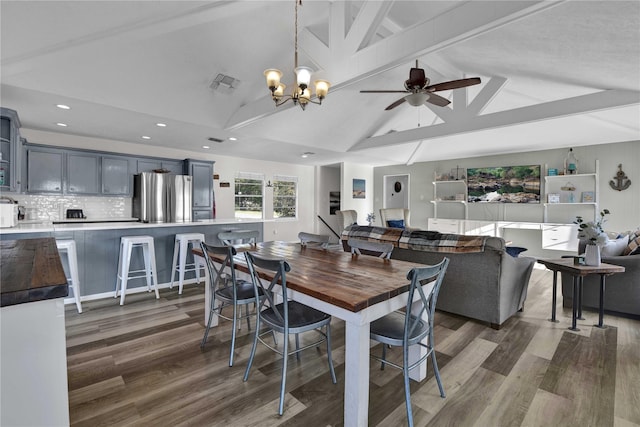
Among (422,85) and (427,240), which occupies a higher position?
(422,85)

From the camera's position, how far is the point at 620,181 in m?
5.59

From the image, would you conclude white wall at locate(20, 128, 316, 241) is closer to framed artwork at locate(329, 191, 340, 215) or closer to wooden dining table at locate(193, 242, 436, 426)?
framed artwork at locate(329, 191, 340, 215)

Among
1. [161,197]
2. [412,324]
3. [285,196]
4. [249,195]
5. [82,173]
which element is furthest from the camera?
[285,196]

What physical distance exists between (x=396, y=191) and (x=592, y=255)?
6.21m

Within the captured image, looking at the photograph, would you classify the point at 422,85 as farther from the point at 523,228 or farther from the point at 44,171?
the point at 44,171

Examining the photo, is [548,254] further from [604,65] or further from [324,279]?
[324,279]

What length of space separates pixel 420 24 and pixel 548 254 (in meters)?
6.21

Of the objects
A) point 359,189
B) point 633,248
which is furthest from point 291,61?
point 359,189

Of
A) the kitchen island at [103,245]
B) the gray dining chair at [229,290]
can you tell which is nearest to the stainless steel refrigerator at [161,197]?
the kitchen island at [103,245]

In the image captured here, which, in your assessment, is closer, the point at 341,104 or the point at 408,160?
the point at 341,104

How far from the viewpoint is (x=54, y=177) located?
489cm

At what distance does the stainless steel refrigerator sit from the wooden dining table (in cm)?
404

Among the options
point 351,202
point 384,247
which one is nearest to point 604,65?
point 384,247

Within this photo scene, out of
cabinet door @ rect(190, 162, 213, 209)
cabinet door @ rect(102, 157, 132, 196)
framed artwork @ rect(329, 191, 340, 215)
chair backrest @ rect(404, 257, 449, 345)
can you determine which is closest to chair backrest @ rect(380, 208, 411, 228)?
framed artwork @ rect(329, 191, 340, 215)
